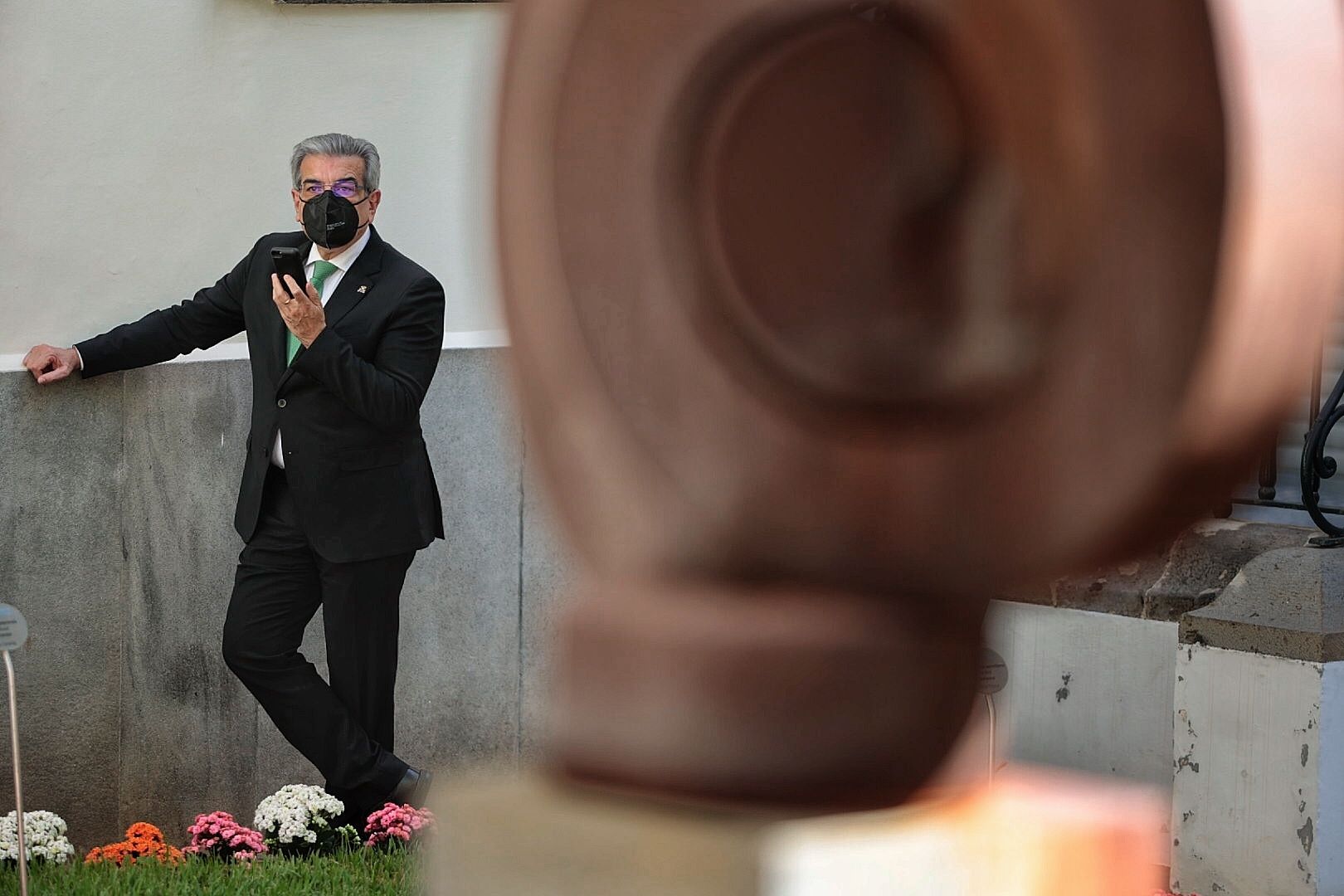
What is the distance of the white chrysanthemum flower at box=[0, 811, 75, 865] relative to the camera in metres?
5.73

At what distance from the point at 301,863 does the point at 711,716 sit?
5289 mm

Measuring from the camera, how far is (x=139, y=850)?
5.98 m

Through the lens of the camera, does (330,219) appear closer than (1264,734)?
No

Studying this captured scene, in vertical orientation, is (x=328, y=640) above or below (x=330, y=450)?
below

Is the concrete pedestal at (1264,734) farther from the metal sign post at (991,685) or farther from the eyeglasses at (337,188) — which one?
the metal sign post at (991,685)

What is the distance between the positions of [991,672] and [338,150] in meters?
5.18

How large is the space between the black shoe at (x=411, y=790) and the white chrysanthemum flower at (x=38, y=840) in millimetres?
1017

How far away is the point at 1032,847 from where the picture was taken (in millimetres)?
859

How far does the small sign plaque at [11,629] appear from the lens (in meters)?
4.00

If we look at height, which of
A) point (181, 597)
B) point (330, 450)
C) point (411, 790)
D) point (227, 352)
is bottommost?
point (411, 790)

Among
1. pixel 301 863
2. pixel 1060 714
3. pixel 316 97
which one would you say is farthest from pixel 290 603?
pixel 1060 714

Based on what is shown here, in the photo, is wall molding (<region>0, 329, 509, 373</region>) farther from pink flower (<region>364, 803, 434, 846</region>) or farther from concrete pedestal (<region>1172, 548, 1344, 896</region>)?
concrete pedestal (<region>1172, 548, 1344, 896</region>)

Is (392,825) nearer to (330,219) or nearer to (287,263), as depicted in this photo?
(287,263)

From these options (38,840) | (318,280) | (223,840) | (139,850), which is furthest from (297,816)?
(318,280)
